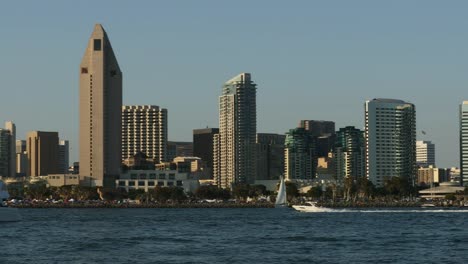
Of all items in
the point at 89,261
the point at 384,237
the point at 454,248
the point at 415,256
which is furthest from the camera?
the point at 384,237

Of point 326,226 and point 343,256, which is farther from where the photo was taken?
point 326,226

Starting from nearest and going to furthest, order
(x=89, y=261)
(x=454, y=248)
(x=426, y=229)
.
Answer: (x=89, y=261), (x=454, y=248), (x=426, y=229)

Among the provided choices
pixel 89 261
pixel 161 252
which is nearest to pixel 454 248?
pixel 161 252

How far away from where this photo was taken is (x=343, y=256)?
9844cm

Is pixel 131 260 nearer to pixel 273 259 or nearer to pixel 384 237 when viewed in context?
pixel 273 259

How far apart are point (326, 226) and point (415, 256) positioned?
202 feet

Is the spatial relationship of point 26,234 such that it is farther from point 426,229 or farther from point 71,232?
point 426,229

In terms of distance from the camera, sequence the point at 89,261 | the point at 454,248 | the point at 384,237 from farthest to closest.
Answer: the point at 384,237 → the point at 454,248 → the point at 89,261

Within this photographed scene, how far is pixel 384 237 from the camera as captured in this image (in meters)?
129

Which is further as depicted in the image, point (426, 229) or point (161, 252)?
point (426, 229)

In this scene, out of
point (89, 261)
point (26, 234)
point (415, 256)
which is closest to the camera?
point (89, 261)

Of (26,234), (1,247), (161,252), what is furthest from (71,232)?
(161,252)

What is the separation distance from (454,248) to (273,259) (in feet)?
75.9

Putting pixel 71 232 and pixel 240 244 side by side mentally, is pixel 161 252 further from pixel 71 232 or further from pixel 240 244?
pixel 71 232
